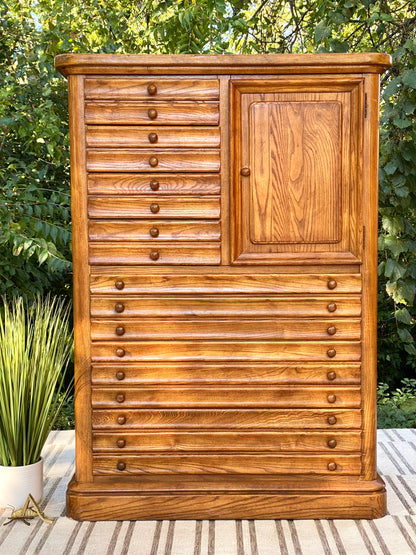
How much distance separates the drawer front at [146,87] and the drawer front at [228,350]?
3.10ft

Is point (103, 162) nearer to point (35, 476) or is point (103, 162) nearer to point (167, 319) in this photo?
point (167, 319)

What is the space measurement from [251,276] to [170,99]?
2.43 feet

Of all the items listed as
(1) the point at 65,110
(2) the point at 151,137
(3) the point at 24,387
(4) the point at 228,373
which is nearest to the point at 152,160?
(2) the point at 151,137

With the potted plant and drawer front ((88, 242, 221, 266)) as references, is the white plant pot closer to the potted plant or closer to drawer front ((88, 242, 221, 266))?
the potted plant

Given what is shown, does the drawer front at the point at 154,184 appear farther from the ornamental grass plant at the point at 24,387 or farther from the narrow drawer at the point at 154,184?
the ornamental grass plant at the point at 24,387

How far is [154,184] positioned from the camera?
2791 millimetres

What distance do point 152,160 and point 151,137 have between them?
0.28 feet

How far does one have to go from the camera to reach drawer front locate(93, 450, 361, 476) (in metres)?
2.87

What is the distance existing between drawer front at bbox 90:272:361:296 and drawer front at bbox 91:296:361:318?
3cm

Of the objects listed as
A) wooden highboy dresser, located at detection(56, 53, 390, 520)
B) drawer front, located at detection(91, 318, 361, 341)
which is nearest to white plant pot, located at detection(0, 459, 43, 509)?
wooden highboy dresser, located at detection(56, 53, 390, 520)

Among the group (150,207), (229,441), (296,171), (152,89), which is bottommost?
(229,441)

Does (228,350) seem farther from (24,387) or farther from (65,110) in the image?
(65,110)

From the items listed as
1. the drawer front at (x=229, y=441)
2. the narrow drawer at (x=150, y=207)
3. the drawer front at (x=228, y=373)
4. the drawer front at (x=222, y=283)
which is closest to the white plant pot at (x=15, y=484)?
the drawer front at (x=229, y=441)

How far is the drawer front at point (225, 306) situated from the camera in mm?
2842
